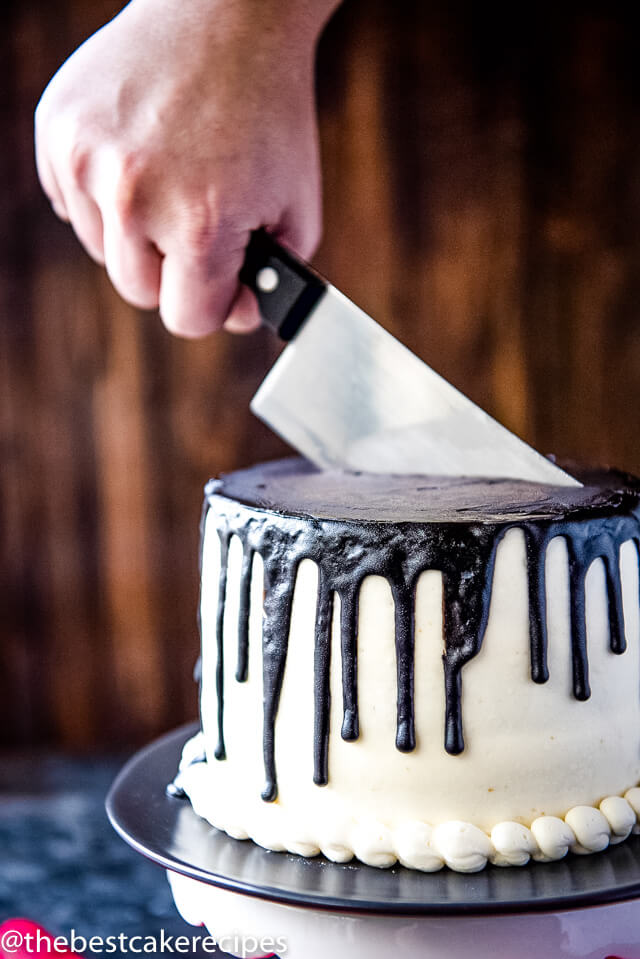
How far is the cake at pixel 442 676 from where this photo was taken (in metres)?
0.83

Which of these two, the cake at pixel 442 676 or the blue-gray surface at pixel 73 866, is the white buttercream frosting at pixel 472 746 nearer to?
→ the cake at pixel 442 676

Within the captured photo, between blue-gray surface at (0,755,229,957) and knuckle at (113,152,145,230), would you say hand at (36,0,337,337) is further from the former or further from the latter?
blue-gray surface at (0,755,229,957)

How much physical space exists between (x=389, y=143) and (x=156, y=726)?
1.13 metres

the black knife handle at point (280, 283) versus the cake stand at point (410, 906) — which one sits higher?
the black knife handle at point (280, 283)

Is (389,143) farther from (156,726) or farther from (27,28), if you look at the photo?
(156,726)

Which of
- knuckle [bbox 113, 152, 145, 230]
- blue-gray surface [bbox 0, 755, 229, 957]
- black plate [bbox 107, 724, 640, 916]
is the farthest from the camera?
blue-gray surface [bbox 0, 755, 229, 957]

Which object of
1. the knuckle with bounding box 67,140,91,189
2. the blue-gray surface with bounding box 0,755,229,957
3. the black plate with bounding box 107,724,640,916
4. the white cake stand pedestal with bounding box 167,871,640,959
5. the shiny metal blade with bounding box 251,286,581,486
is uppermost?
the knuckle with bounding box 67,140,91,189

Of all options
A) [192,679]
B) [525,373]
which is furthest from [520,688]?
[192,679]

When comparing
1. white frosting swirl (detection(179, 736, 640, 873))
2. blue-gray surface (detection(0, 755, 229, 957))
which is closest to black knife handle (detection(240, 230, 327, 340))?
white frosting swirl (detection(179, 736, 640, 873))

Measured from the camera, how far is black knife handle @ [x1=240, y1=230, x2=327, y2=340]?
1.03m

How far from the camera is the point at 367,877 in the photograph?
2.71 feet

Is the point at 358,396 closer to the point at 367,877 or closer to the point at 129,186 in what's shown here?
the point at 129,186

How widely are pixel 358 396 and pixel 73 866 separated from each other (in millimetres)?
759

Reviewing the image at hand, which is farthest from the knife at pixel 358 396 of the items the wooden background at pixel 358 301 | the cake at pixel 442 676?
the wooden background at pixel 358 301
